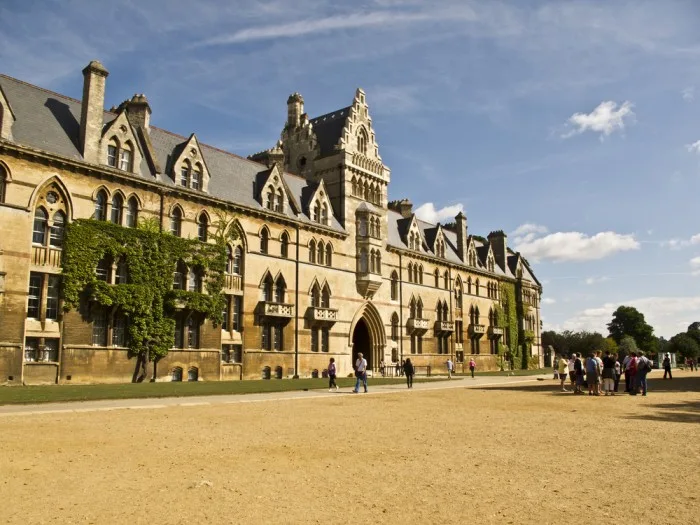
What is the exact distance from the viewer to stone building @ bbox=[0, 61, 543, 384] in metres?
29.0

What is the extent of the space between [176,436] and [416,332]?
43553 mm

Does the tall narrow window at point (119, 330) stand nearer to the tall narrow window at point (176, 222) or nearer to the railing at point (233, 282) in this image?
the tall narrow window at point (176, 222)

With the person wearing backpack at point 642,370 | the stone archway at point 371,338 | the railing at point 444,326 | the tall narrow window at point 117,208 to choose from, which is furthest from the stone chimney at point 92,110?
the railing at point 444,326

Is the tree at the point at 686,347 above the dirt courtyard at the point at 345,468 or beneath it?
above

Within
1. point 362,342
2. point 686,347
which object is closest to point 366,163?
point 362,342

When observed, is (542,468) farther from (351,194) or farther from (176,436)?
(351,194)

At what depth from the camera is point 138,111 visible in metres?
36.8

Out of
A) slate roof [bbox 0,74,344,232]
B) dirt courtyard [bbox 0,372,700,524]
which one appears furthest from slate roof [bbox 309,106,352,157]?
dirt courtyard [bbox 0,372,700,524]

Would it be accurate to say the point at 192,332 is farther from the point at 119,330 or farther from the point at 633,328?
the point at 633,328

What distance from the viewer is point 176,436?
43.0 feet

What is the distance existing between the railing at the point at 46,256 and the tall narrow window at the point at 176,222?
7.20 meters

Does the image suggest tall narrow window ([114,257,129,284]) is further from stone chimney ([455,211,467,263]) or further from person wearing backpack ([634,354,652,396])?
stone chimney ([455,211,467,263])

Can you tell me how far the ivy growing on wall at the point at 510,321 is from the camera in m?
70.7

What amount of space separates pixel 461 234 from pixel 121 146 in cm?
4242
